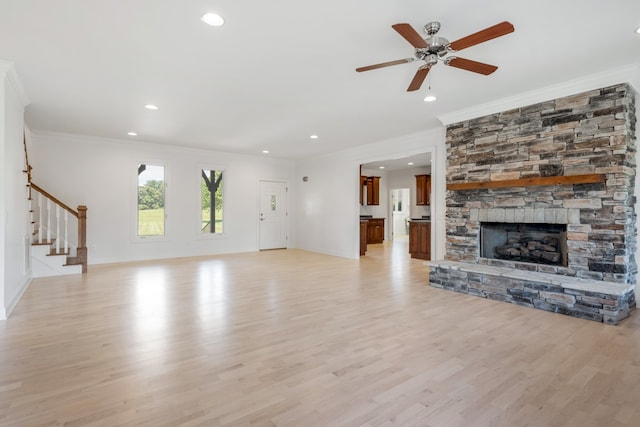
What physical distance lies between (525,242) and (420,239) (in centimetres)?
325

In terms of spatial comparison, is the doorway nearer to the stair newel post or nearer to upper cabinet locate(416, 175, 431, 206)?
upper cabinet locate(416, 175, 431, 206)

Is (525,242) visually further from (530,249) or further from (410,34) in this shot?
(410,34)

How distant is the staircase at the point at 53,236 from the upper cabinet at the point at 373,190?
308 inches

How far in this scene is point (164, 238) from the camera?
311 inches

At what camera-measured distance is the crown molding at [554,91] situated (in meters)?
3.65

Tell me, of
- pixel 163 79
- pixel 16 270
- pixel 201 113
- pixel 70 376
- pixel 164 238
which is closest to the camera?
pixel 70 376

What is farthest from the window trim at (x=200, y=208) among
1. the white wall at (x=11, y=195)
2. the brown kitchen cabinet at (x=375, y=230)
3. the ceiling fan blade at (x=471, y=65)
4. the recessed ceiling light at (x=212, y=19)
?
the ceiling fan blade at (x=471, y=65)

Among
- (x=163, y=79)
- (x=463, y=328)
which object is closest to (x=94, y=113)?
(x=163, y=79)

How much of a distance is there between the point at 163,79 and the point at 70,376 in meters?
3.14

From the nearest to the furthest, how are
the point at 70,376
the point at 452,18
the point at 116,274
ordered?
the point at 70,376 → the point at 452,18 → the point at 116,274

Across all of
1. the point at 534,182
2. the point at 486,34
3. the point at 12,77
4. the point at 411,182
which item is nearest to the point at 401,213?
the point at 411,182

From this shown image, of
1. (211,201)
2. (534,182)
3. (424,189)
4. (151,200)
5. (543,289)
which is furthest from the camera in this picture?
(424,189)

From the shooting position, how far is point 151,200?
7.80 metres

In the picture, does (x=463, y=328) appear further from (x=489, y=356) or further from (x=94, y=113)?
(x=94, y=113)
